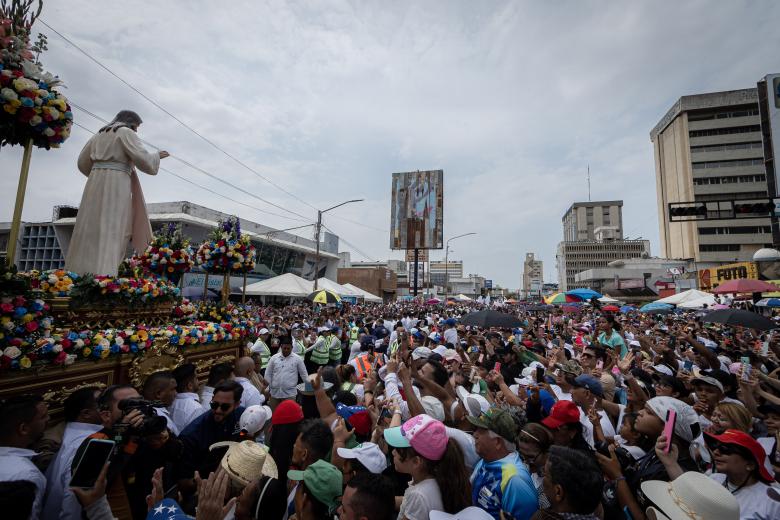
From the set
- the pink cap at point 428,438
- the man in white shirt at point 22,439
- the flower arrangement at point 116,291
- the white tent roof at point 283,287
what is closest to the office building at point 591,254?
the white tent roof at point 283,287

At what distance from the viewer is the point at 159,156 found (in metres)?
6.04

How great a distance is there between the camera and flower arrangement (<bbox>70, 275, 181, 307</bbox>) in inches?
175

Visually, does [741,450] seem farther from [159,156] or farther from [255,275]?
[255,275]

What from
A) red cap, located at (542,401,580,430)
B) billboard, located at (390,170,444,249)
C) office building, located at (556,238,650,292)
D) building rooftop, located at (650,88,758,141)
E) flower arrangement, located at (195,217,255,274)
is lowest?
red cap, located at (542,401,580,430)

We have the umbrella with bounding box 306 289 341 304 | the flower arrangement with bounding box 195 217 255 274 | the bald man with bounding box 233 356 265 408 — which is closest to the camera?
the bald man with bounding box 233 356 265 408

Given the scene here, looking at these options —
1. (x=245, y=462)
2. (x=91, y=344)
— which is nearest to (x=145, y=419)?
(x=245, y=462)

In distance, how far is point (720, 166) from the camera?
203 ft

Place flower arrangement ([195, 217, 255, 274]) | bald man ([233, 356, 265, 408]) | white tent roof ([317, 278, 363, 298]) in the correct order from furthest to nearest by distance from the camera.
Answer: white tent roof ([317, 278, 363, 298]), flower arrangement ([195, 217, 255, 274]), bald man ([233, 356, 265, 408])

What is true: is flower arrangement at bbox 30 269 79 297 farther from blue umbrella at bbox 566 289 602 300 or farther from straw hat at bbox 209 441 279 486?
blue umbrella at bbox 566 289 602 300

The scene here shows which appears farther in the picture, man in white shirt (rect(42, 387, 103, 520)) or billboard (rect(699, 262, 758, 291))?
billboard (rect(699, 262, 758, 291))

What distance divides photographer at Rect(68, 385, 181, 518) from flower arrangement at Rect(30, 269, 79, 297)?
8.18 feet

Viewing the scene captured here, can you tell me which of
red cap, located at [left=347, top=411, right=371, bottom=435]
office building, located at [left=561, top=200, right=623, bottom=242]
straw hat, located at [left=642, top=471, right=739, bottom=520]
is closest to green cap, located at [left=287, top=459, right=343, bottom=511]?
red cap, located at [left=347, top=411, right=371, bottom=435]

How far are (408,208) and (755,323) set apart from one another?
3435 cm

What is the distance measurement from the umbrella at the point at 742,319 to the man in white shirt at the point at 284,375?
9.12 meters
